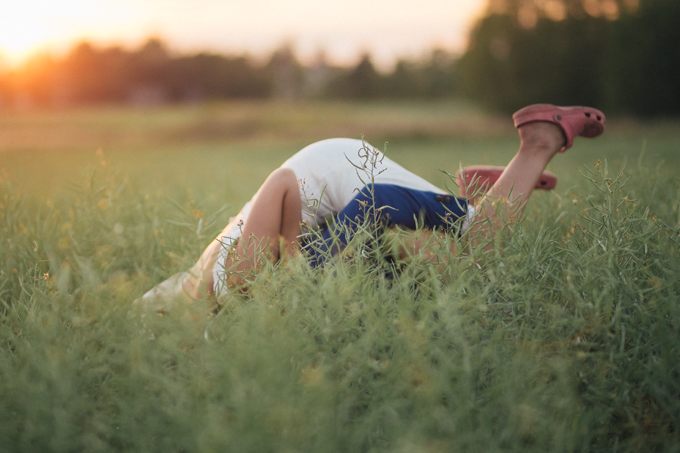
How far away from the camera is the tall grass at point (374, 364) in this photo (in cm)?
117

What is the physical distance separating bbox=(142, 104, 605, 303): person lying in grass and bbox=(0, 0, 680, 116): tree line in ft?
48.0

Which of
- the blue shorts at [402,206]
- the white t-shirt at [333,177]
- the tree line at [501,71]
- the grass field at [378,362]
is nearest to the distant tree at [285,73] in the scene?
the tree line at [501,71]

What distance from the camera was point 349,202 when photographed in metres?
1.99

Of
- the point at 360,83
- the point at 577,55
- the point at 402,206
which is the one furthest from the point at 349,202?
the point at 360,83

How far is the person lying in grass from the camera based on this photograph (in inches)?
69.3

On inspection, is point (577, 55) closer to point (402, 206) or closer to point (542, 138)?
point (542, 138)

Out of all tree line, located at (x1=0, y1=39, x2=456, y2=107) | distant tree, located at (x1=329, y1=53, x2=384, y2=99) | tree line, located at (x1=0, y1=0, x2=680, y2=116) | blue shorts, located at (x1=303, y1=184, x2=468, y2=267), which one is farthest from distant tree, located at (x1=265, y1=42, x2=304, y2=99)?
blue shorts, located at (x1=303, y1=184, x2=468, y2=267)

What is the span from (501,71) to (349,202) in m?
20.6

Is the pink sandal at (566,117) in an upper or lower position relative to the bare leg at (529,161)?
upper

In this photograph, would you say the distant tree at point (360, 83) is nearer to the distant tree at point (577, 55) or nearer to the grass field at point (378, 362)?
the distant tree at point (577, 55)

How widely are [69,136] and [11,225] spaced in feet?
60.9

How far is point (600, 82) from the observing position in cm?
1641

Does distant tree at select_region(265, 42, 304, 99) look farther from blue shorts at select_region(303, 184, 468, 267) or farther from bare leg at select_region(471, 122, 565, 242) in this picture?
blue shorts at select_region(303, 184, 468, 267)

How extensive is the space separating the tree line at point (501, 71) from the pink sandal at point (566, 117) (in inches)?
564
